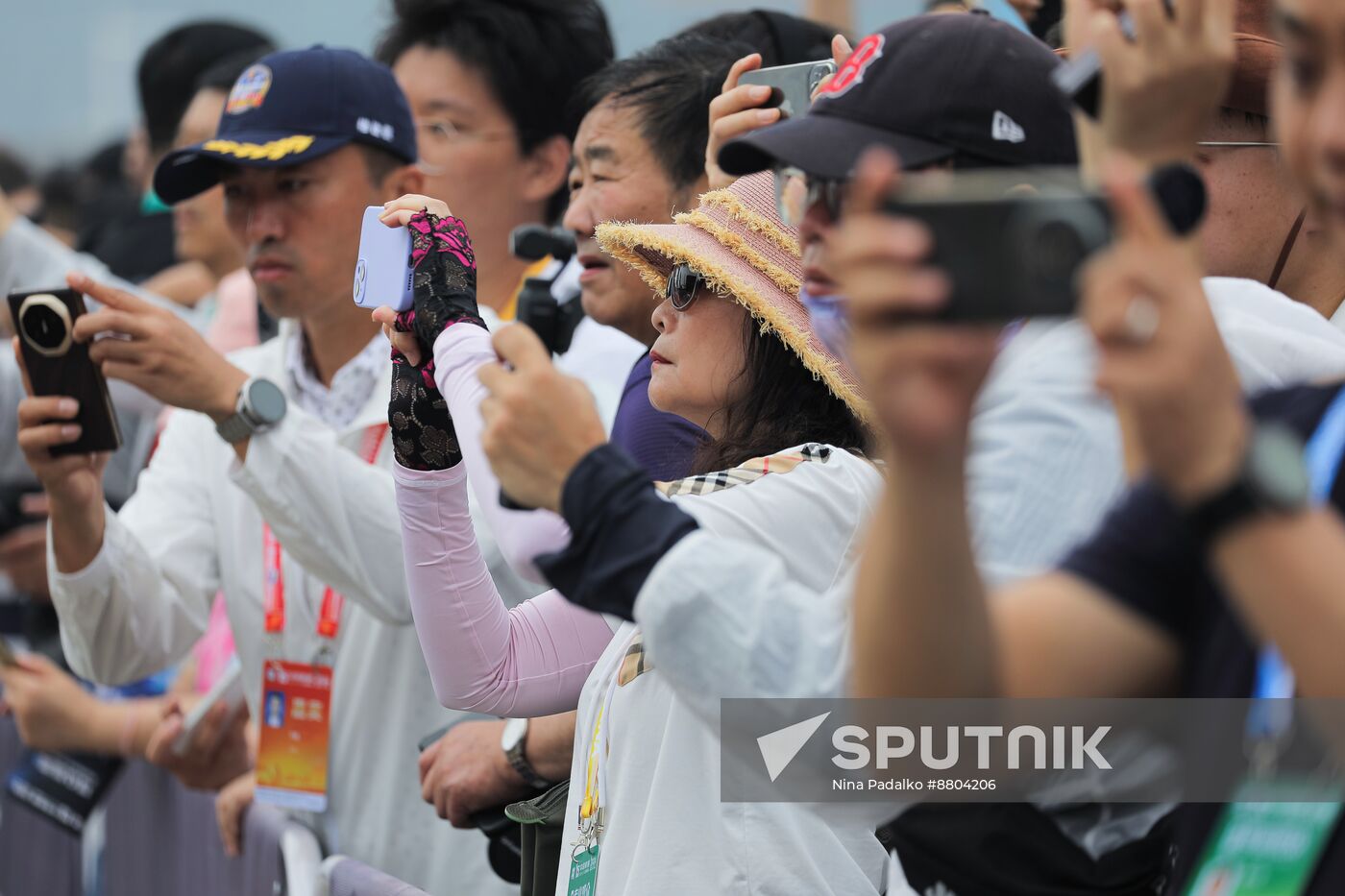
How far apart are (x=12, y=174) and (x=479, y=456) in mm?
7250

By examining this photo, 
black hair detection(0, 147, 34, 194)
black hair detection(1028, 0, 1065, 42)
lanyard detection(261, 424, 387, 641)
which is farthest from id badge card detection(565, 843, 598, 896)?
black hair detection(0, 147, 34, 194)

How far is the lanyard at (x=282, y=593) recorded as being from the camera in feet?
10.6

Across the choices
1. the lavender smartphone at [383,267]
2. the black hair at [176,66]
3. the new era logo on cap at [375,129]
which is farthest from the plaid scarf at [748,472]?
the black hair at [176,66]

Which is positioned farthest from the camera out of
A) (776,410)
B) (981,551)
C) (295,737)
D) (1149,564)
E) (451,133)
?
(451,133)

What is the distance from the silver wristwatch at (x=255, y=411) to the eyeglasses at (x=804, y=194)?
1433 millimetres

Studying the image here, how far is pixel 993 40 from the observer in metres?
1.65

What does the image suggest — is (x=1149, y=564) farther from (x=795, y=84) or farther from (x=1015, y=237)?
(x=795, y=84)

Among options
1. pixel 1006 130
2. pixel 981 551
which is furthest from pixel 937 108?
pixel 981 551

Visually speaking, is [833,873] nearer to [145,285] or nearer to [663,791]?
[663,791]

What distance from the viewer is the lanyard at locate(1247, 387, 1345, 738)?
3.80ft

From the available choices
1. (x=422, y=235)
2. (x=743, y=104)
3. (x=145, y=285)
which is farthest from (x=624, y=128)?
(x=145, y=285)

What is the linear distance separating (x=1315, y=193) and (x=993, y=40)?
588 mm

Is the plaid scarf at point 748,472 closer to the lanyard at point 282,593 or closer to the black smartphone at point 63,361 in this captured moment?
the lanyard at point 282,593

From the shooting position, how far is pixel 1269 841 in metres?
1.19
